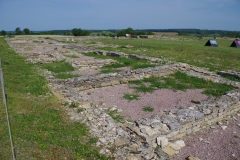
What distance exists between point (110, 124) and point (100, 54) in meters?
15.5

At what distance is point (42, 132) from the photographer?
4.73 m

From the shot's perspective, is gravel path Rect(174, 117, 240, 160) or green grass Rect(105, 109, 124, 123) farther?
green grass Rect(105, 109, 124, 123)

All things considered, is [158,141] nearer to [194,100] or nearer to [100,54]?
[194,100]

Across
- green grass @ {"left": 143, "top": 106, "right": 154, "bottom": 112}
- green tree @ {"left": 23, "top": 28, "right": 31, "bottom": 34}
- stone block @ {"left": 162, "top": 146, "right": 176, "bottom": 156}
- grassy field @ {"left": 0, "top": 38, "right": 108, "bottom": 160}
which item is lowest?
stone block @ {"left": 162, "top": 146, "right": 176, "bottom": 156}

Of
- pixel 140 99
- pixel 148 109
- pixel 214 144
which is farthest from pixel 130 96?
pixel 214 144

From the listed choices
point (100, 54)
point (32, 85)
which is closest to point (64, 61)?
point (100, 54)

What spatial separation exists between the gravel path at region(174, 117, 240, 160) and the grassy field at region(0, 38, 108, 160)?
2.39m

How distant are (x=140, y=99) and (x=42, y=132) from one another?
4.39 m

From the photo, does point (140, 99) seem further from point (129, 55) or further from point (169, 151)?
point (129, 55)

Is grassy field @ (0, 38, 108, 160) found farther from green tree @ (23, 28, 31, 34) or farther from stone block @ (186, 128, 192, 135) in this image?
green tree @ (23, 28, 31, 34)

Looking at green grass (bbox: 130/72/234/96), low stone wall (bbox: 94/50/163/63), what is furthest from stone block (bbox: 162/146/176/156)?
low stone wall (bbox: 94/50/163/63)

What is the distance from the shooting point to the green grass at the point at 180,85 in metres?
9.23

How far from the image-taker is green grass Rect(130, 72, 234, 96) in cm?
923

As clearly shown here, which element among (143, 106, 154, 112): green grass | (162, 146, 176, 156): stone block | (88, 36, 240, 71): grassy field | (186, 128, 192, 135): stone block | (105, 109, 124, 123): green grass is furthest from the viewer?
(88, 36, 240, 71): grassy field
